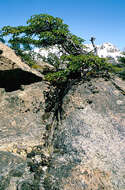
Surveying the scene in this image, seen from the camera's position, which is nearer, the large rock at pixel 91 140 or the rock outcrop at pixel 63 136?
the large rock at pixel 91 140

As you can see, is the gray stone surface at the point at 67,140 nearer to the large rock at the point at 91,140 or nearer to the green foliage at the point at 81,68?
the large rock at the point at 91,140

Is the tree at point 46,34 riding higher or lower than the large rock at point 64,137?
higher

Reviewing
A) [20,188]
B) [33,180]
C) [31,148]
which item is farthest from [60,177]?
[31,148]

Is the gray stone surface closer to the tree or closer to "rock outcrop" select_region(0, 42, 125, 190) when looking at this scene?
"rock outcrop" select_region(0, 42, 125, 190)

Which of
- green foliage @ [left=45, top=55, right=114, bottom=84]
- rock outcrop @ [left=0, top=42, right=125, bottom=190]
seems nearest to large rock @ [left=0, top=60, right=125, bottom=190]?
rock outcrop @ [left=0, top=42, right=125, bottom=190]

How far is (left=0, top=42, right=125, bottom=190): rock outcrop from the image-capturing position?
24.7ft

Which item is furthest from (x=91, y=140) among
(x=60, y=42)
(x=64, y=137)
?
(x=60, y=42)

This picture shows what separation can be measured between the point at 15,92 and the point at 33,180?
27.1 ft

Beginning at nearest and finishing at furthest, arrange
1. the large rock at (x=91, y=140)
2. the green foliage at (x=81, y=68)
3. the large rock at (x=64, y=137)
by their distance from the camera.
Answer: the large rock at (x=91, y=140) → the large rock at (x=64, y=137) → the green foliage at (x=81, y=68)

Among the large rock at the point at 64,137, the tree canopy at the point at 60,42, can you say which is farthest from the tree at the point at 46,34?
the large rock at the point at 64,137

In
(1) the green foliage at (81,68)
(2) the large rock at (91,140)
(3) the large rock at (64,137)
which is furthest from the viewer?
(1) the green foliage at (81,68)

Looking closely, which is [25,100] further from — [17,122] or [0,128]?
[0,128]

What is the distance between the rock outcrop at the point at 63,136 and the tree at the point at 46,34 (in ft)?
12.6

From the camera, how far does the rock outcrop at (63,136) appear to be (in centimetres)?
753
